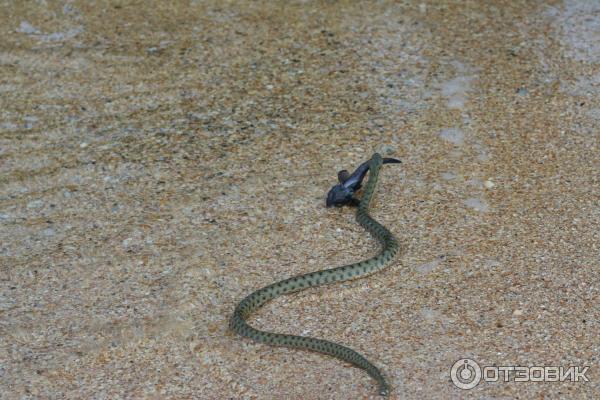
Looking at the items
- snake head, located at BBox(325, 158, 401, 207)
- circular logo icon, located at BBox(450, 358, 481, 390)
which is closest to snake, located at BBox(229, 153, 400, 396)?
snake head, located at BBox(325, 158, 401, 207)

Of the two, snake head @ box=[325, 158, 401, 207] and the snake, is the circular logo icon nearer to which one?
the snake

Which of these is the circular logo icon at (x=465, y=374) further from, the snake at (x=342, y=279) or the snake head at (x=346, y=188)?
the snake head at (x=346, y=188)

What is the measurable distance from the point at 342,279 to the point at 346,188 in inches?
38.3

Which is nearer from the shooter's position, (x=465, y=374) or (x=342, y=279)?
(x=465, y=374)

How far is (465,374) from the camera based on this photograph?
6035mm

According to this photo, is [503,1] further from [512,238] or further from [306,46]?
[512,238]

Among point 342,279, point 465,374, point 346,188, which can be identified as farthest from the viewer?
point 346,188

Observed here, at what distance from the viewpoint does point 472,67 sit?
380 inches

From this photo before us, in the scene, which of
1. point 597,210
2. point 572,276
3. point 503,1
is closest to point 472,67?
point 503,1

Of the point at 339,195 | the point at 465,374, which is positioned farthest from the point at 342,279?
the point at 465,374

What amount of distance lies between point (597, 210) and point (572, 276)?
37.4 inches

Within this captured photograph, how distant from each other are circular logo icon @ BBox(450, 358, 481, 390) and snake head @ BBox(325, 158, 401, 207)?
2.00m

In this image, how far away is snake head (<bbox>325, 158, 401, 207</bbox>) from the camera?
7789mm

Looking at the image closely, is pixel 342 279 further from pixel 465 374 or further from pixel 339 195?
pixel 465 374
